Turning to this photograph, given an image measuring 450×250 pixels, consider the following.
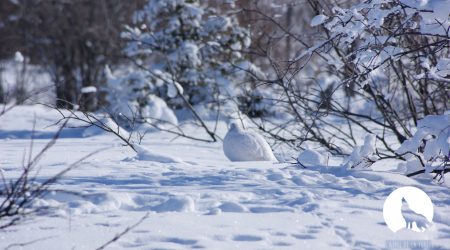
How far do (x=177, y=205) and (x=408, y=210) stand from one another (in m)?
1.56

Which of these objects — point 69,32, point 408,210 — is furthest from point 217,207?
point 69,32

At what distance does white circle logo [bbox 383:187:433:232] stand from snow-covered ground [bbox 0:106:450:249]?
6 centimetres

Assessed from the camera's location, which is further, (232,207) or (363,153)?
(363,153)

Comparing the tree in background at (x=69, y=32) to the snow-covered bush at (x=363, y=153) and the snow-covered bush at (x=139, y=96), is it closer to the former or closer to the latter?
the snow-covered bush at (x=139, y=96)

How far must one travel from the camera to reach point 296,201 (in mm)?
4508

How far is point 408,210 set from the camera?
14.3 feet

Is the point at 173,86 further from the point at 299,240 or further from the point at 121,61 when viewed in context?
the point at 121,61

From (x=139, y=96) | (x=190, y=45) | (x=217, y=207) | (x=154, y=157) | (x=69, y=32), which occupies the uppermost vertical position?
(x=69, y=32)

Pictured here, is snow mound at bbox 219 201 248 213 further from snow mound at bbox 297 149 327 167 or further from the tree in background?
the tree in background

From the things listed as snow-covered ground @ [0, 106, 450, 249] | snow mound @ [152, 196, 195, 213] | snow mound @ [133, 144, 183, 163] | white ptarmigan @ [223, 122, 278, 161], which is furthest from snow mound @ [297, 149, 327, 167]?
snow mound @ [152, 196, 195, 213]

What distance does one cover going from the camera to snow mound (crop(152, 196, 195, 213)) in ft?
13.8

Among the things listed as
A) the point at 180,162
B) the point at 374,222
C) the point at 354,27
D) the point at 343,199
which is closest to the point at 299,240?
the point at 374,222

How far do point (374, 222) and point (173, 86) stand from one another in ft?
25.9

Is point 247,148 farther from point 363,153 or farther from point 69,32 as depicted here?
point 69,32
